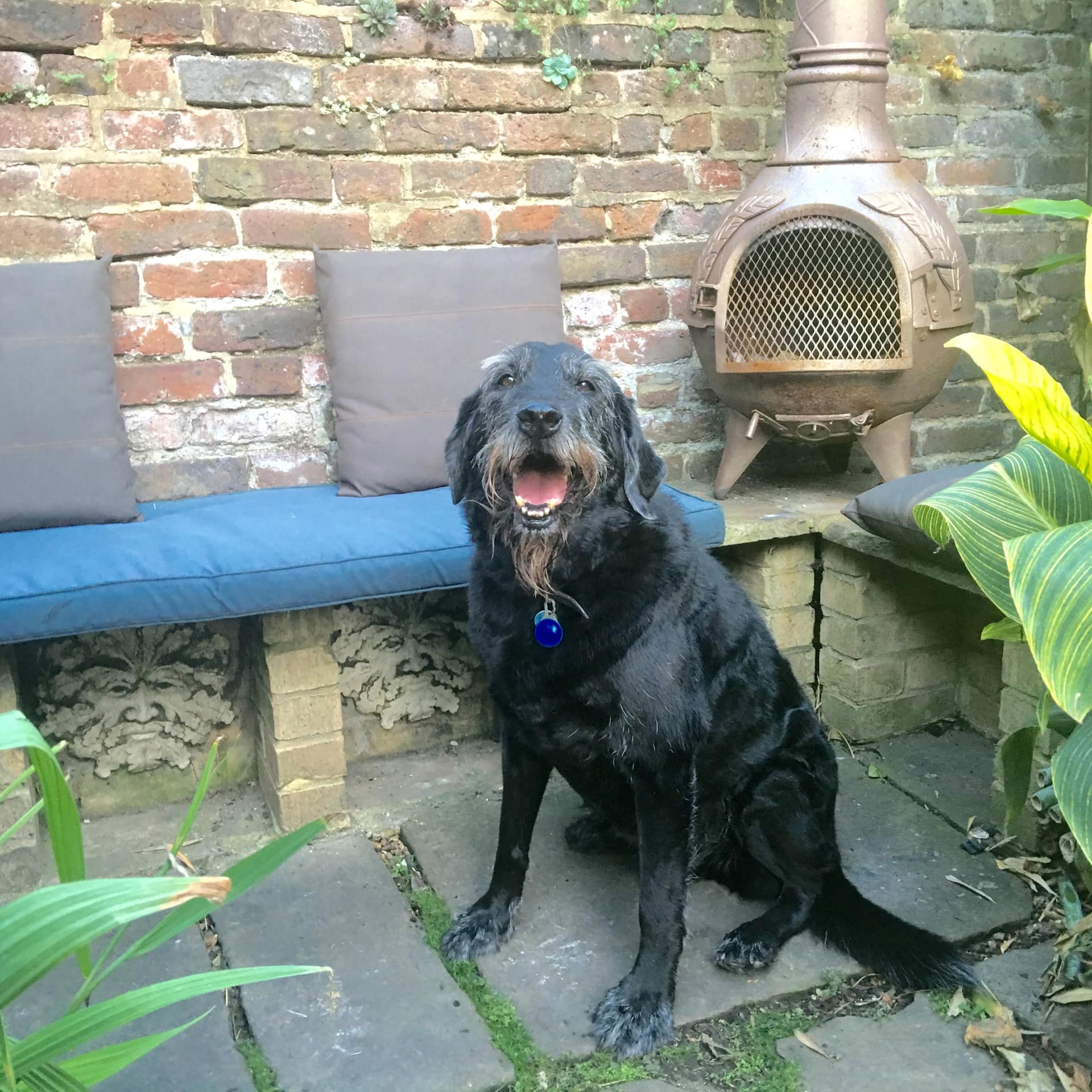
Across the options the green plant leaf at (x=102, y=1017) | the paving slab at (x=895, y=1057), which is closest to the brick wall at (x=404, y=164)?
the paving slab at (x=895, y=1057)

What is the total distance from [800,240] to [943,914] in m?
1.78

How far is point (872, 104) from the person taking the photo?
2789mm

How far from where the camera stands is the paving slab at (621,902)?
1.86 m

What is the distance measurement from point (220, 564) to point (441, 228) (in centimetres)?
129

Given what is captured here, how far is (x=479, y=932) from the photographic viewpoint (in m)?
1.99

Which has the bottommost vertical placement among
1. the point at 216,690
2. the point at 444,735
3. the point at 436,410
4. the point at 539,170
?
the point at 444,735

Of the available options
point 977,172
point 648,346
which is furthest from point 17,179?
point 977,172

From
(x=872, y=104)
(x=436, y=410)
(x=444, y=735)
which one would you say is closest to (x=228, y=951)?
(x=444, y=735)

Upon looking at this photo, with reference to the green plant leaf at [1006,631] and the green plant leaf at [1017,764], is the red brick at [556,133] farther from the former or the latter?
the green plant leaf at [1017,764]

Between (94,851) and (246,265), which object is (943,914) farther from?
(246,265)

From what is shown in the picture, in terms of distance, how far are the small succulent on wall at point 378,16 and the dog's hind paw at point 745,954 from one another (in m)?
2.38

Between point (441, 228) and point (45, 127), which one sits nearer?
point (45, 127)

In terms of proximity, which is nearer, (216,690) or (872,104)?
(216,690)

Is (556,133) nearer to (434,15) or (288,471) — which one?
(434,15)
